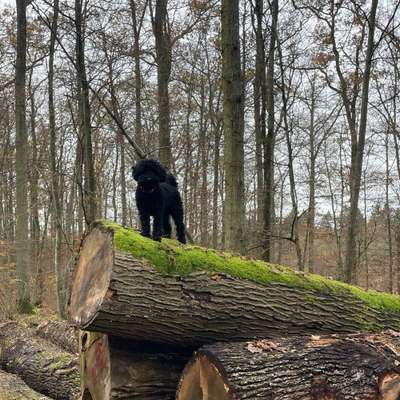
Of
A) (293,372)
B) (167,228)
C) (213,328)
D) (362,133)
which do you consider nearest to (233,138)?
(167,228)

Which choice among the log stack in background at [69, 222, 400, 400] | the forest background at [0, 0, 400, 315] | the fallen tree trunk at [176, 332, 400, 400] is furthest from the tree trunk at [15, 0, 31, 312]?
the fallen tree trunk at [176, 332, 400, 400]

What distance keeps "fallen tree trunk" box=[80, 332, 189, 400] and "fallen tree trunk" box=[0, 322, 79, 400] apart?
6.26ft

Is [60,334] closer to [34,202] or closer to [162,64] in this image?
[162,64]

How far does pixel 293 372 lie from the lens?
323cm

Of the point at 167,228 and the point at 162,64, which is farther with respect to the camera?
the point at 162,64

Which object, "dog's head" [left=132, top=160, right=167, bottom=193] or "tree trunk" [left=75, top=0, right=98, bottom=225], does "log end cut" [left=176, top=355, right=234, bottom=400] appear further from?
"tree trunk" [left=75, top=0, right=98, bottom=225]

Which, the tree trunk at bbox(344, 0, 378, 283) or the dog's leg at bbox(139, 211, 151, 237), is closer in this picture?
the dog's leg at bbox(139, 211, 151, 237)

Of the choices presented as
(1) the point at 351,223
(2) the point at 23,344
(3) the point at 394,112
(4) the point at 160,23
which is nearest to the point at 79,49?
(4) the point at 160,23

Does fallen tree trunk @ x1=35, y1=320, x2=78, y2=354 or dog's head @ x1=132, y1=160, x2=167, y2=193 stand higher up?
dog's head @ x1=132, y1=160, x2=167, y2=193

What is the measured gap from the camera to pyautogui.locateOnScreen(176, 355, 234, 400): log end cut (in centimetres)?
304

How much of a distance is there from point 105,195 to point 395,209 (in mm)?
15241

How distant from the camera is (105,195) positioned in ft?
82.9

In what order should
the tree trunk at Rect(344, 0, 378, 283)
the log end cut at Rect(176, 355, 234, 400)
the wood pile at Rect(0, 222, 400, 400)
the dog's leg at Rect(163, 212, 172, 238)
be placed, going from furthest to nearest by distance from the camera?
the tree trunk at Rect(344, 0, 378, 283) → the dog's leg at Rect(163, 212, 172, 238) → the wood pile at Rect(0, 222, 400, 400) → the log end cut at Rect(176, 355, 234, 400)

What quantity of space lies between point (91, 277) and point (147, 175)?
0.95 metres
